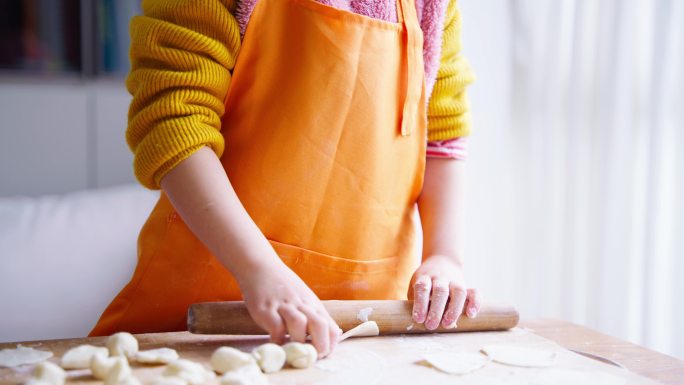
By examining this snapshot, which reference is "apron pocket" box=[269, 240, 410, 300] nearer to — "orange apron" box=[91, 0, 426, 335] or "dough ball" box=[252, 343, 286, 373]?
"orange apron" box=[91, 0, 426, 335]

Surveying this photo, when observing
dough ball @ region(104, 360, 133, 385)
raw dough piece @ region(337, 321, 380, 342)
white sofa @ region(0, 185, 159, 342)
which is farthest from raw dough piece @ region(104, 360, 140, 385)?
white sofa @ region(0, 185, 159, 342)

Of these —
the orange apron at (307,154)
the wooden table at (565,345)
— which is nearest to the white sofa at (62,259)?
the orange apron at (307,154)

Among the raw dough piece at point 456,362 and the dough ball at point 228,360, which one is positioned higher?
the dough ball at point 228,360

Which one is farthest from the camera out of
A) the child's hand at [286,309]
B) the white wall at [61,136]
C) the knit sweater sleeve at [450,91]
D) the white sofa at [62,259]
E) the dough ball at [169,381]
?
the white wall at [61,136]

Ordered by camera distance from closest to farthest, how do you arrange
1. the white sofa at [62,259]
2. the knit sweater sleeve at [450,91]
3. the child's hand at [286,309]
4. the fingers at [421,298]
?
the child's hand at [286,309] → the fingers at [421,298] → the knit sweater sleeve at [450,91] → the white sofa at [62,259]

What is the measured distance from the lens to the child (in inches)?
25.7

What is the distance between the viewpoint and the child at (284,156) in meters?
0.65

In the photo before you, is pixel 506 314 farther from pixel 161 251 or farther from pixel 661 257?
Answer: pixel 661 257

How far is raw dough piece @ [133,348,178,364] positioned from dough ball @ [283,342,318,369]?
0.10m

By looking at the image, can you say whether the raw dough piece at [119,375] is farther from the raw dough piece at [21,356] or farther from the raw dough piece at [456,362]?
the raw dough piece at [456,362]

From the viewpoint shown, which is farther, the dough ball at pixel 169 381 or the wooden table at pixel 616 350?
the wooden table at pixel 616 350

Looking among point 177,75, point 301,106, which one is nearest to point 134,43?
point 177,75

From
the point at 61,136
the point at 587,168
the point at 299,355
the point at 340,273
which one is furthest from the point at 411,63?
the point at 61,136

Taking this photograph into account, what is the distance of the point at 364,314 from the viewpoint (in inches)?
27.3
